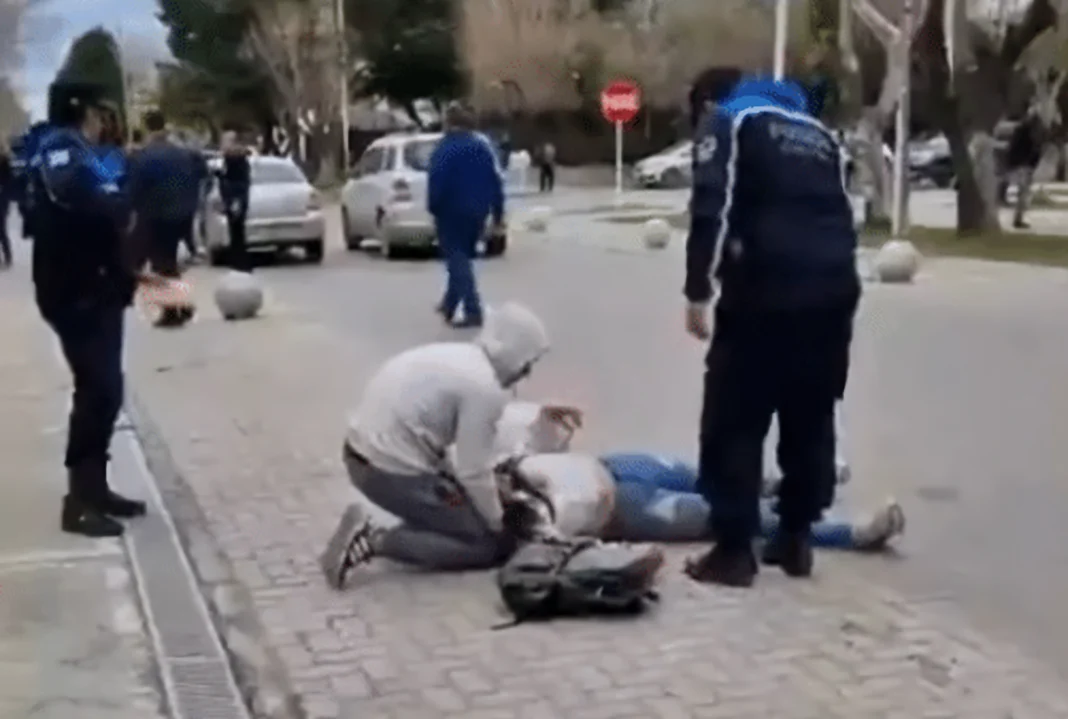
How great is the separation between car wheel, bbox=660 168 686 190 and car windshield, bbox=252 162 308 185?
86.4 ft

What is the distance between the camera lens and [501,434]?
711cm

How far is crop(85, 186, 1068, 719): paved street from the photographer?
17.9 ft

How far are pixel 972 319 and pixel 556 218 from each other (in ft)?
69.5

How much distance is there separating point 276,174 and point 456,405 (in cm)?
1961

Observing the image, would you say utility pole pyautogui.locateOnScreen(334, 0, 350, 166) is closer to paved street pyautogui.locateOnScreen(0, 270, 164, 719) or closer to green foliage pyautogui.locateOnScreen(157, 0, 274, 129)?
green foliage pyautogui.locateOnScreen(157, 0, 274, 129)

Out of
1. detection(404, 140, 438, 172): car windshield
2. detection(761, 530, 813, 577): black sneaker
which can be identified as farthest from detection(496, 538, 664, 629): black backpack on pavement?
detection(404, 140, 438, 172): car windshield

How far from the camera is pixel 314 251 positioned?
Answer: 2575 centimetres

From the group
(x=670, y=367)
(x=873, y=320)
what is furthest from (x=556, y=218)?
(x=670, y=367)

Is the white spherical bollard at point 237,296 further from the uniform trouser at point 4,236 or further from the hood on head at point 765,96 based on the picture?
the hood on head at point 765,96

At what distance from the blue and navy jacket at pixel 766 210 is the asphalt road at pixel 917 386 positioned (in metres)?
1.25

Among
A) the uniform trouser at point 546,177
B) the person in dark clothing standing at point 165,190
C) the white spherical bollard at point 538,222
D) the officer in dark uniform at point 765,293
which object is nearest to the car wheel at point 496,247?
the person in dark clothing standing at point 165,190

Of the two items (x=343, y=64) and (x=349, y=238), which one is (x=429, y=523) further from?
(x=343, y=64)

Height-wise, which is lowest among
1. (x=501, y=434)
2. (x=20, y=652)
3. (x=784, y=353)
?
(x=20, y=652)

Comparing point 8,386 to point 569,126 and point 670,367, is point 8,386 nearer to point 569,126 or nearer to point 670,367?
point 670,367
